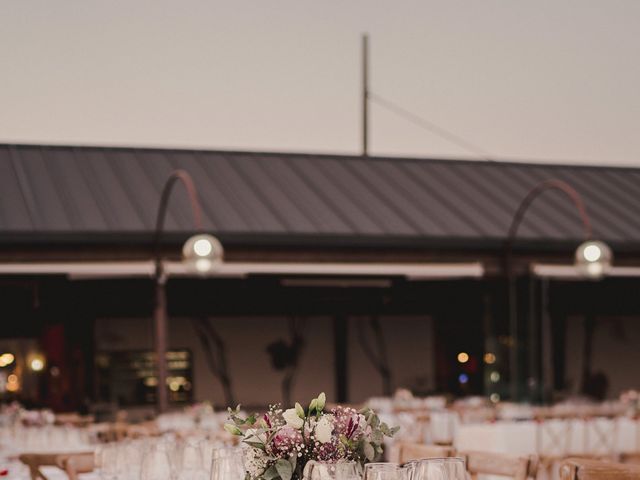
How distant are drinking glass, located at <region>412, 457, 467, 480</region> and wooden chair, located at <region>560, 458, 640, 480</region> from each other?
1.27 metres

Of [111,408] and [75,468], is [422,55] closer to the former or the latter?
[111,408]

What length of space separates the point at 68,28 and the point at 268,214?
12.6 feet

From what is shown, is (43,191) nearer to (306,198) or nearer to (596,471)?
(306,198)

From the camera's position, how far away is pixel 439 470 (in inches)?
101

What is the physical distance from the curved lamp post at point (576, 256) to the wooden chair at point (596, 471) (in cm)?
770

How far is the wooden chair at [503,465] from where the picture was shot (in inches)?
171

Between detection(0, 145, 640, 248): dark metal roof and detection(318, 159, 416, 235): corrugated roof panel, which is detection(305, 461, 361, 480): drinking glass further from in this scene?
detection(318, 159, 416, 235): corrugated roof panel

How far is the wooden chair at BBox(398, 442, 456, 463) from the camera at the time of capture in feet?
16.3

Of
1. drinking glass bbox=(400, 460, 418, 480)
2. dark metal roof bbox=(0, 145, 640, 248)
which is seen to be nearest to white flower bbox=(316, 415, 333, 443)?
drinking glass bbox=(400, 460, 418, 480)

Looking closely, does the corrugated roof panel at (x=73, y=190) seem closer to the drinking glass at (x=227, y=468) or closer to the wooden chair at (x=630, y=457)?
the wooden chair at (x=630, y=457)

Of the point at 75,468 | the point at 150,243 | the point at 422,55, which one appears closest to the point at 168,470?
the point at 75,468

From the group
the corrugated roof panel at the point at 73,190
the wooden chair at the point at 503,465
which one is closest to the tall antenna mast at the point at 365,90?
the corrugated roof panel at the point at 73,190

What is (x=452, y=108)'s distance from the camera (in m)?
20.1

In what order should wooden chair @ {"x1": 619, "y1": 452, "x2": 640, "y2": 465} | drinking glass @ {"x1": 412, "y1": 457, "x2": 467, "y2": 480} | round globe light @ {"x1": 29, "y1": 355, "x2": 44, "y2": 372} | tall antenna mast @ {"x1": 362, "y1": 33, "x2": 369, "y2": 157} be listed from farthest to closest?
tall antenna mast @ {"x1": 362, "y1": 33, "x2": 369, "y2": 157}, round globe light @ {"x1": 29, "y1": 355, "x2": 44, "y2": 372}, wooden chair @ {"x1": 619, "y1": 452, "x2": 640, "y2": 465}, drinking glass @ {"x1": 412, "y1": 457, "x2": 467, "y2": 480}
